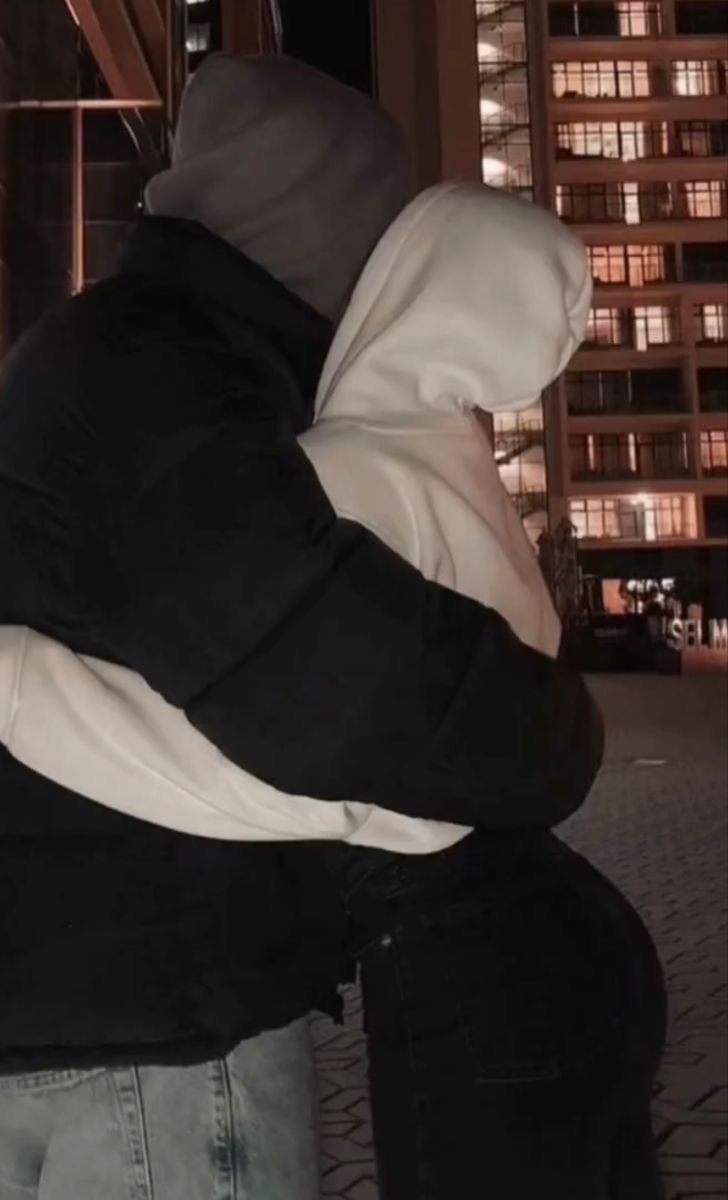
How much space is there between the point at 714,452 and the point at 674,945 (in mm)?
42693

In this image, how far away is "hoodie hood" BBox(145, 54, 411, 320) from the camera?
1253 millimetres

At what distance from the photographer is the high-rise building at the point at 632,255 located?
147 feet

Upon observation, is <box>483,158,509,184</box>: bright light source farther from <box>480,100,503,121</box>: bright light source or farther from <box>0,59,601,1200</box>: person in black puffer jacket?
<box>0,59,601,1200</box>: person in black puffer jacket

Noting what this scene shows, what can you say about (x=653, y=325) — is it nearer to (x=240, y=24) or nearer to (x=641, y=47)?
(x=641, y=47)

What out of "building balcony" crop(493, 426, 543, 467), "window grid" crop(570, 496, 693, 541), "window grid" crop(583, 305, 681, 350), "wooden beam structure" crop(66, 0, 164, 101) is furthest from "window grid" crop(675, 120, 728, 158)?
"wooden beam structure" crop(66, 0, 164, 101)

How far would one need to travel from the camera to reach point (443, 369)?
1175 mm

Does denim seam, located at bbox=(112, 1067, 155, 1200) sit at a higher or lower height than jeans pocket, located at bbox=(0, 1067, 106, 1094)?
lower

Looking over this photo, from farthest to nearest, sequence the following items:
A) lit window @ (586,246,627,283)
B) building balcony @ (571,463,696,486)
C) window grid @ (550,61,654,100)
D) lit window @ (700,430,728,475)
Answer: window grid @ (550,61,654,100), lit window @ (586,246,627,283), lit window @ (700,430,728,475), building balcony @ (571,463,696,486)

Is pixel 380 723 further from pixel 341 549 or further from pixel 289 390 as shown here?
pixel 289 390

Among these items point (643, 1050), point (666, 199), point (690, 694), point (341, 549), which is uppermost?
point (666, 199)

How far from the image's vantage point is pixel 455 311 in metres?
1.18

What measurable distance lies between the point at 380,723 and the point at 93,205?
7.34m

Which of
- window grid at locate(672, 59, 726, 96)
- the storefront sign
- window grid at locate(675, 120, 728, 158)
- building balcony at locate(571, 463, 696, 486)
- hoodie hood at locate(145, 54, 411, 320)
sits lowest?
the storefront sign

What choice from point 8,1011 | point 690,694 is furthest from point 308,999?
point 690,694
